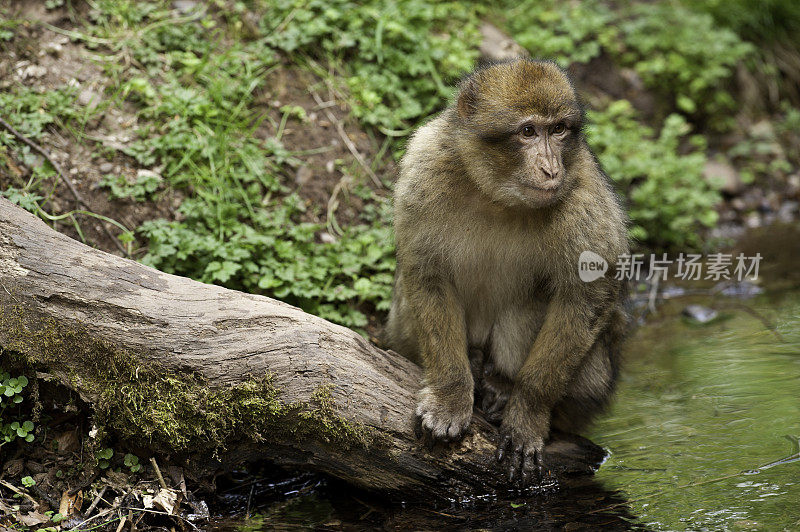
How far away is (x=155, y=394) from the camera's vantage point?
12.1 ft

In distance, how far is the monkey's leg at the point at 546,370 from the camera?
13.5 feet

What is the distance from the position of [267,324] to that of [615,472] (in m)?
1.90

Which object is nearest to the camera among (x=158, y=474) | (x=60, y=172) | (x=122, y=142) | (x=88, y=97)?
(x=158, y=474)

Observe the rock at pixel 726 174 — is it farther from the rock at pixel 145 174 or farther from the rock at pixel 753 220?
the rock at pixel 145 174

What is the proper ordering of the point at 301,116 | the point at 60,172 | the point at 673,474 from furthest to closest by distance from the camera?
the point at 301,116, the point at 60,172, the point at 673,474

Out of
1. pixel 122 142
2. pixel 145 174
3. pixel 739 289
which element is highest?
pixel 122 142

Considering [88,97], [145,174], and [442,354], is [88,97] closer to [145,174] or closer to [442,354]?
[145,174]

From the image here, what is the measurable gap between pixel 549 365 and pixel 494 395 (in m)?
0.40

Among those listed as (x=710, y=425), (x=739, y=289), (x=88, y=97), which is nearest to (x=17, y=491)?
(x=88, y=97)

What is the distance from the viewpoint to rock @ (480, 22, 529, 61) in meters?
7.86

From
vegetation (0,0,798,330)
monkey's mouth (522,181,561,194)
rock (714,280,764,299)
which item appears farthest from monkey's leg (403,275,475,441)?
rock (714,280,764,299)

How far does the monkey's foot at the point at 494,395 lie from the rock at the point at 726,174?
5.19 metres

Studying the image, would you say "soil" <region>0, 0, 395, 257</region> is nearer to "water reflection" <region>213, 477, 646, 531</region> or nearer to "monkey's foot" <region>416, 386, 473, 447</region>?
"water reflection" <region>213, 477, 646, 531</region>

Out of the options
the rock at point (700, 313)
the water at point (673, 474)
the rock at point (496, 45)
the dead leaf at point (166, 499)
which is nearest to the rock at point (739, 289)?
the rock at point (700, 313)
